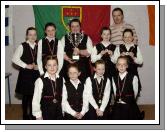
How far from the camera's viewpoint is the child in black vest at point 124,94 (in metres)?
2.61

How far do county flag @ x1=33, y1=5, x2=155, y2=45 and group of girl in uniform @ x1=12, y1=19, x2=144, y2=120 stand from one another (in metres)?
0.59

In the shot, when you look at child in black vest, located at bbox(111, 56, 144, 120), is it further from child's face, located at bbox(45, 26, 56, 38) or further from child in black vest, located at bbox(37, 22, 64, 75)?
child's face, located at bbox(45, 26, 56, 38)

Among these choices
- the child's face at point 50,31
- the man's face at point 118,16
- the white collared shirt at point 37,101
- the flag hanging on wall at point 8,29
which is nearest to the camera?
the white collared shirt at point 37,101

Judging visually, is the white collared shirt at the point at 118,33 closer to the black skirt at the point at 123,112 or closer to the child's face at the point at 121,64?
the child's face at the point at 121,64

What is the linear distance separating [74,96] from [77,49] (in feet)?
1.96

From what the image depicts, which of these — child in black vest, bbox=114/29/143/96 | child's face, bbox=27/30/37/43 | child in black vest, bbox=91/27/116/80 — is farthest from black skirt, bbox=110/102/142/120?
child's face, bbox=27/30/37/43

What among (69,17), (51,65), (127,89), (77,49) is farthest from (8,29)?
(127,89)

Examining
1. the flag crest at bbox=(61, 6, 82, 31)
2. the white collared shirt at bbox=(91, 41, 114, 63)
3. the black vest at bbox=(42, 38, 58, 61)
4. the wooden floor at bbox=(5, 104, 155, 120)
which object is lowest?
the wooden floor at bbox=(5, 104, 155, 120)

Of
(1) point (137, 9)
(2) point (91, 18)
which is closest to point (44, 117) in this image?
(2) point (91, 18)

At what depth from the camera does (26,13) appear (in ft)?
12.0

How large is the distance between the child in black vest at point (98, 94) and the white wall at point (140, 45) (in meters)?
1.24

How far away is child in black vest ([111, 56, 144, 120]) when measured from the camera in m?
2.61

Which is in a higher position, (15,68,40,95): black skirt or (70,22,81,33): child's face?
(70,22,81,33): child's face

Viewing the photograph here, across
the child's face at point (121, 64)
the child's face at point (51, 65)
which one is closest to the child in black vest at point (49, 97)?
the child's face at point (51, 65)
